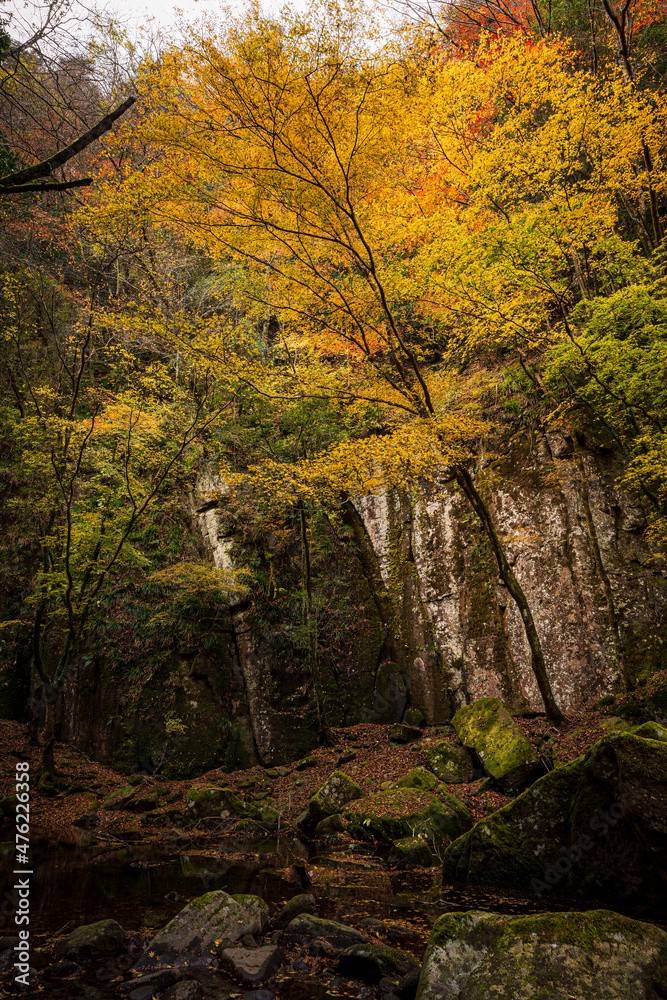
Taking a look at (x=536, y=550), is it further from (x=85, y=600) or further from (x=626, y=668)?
(x=85, y=600)

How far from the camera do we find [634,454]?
28.7 ft

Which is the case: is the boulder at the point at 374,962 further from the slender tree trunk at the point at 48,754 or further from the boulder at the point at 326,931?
the slender tree trunk at the point at 48,754

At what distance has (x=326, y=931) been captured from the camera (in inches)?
157

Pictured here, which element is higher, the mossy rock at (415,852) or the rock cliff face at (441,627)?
the rock cliff face at (441,627)

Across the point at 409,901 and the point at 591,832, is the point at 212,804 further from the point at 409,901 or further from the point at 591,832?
the point at 591,832

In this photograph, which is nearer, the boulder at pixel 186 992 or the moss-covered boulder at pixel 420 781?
the boulder at pixel 186 992

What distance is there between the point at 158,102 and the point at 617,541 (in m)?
10.0

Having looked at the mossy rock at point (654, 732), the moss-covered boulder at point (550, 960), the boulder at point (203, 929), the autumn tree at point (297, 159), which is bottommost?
the boulder at point (203, 929)

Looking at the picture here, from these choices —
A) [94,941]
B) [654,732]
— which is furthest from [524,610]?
[94,941]

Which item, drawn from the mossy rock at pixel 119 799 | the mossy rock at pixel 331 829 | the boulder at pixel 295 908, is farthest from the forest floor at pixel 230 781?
the boulder at pixel 295 908

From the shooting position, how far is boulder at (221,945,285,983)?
3.39 m

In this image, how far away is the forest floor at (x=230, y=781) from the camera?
7.50 metres

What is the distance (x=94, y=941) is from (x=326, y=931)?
1835 millimetres

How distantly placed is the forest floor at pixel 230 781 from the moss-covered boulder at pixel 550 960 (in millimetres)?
4328
